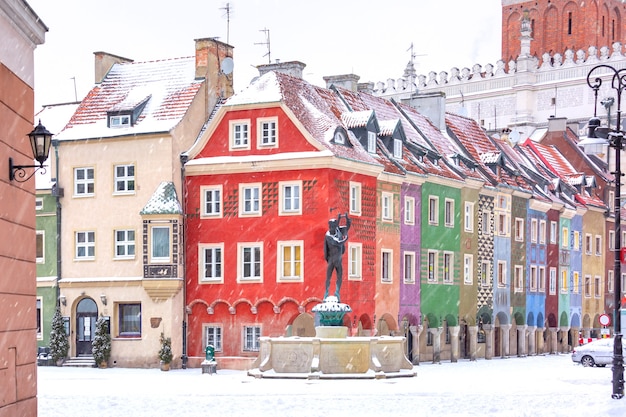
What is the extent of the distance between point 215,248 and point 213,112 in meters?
5.23

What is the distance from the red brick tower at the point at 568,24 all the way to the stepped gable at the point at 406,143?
38.7 meters

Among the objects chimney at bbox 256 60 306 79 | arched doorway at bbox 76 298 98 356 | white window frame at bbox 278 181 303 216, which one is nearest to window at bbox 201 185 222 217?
white window frame at bbox 278 181 303 216

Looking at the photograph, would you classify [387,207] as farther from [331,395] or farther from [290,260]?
[331,395]

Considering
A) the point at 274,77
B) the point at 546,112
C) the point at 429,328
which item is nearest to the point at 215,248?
the point at 274,77

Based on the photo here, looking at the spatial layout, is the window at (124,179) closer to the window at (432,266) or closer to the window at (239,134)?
the window at (239,134)

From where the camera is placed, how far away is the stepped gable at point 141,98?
47.7m

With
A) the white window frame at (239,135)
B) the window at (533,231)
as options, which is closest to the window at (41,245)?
the white window frame at (239,135)

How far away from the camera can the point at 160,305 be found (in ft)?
152

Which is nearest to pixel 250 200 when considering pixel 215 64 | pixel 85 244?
pixel 215 64

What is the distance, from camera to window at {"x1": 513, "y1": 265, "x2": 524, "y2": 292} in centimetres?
6006

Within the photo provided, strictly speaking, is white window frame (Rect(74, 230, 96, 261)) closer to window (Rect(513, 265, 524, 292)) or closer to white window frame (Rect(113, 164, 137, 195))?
white window frame (Rect(113, 164, 137, 195))

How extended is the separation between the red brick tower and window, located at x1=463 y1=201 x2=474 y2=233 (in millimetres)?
38858

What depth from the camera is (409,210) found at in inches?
2010

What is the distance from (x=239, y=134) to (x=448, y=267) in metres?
11.6
